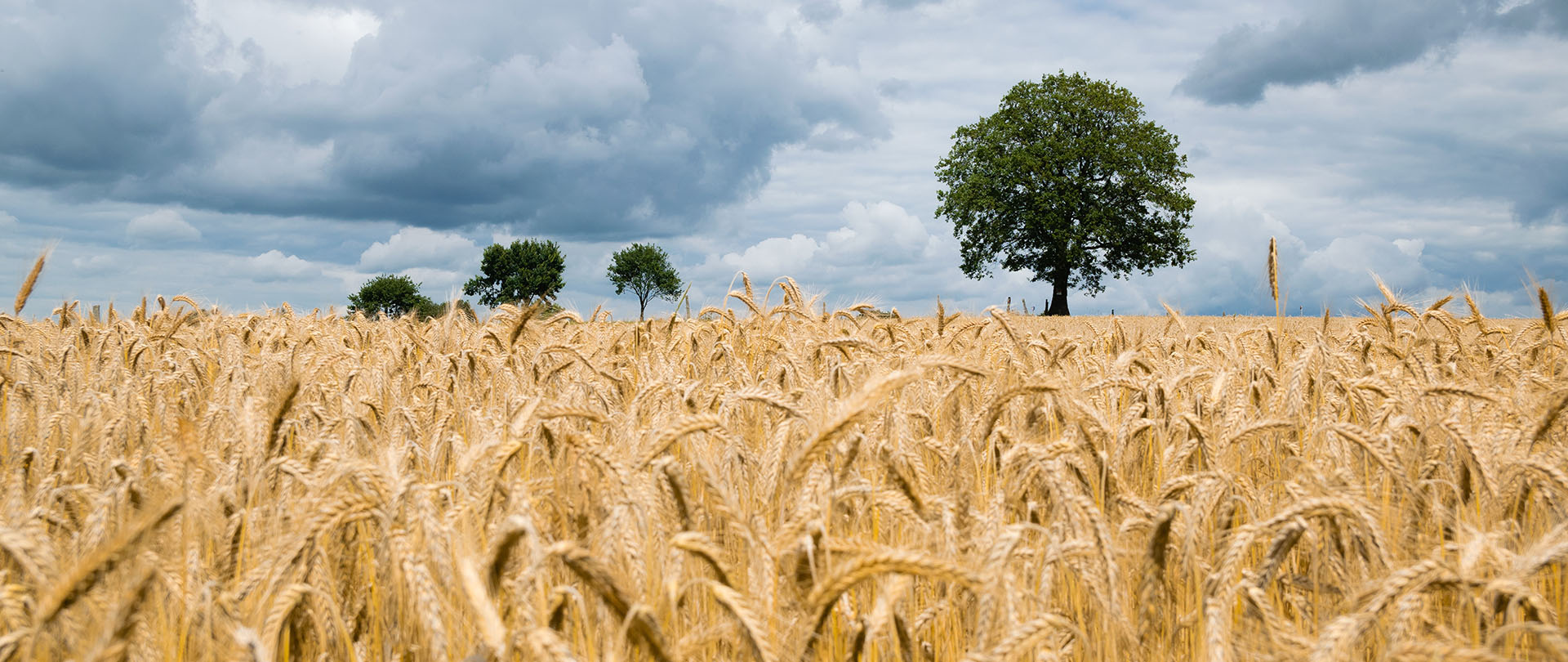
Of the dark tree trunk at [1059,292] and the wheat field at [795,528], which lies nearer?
the wheat field at [795,528]

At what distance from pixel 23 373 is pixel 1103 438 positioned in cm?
577

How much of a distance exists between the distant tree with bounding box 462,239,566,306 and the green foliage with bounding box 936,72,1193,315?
154 feet

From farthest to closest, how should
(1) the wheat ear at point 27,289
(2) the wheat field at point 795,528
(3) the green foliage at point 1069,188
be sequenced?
(3) the green foliage at point 1069,188
(1) the wheat ear at point 27,289
(2) the wheat field at point 795,528

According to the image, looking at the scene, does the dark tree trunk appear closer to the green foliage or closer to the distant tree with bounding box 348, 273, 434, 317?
the green foliage

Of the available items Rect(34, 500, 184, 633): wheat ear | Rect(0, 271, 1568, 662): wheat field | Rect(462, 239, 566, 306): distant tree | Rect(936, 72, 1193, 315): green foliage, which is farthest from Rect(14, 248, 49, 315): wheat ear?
Rect(462, 239, 566, 306): distant tree

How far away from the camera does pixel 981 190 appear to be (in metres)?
41.7

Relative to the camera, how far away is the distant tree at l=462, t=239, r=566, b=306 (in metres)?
77.5

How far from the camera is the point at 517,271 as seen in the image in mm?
78500

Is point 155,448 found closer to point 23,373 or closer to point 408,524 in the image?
point 408,524

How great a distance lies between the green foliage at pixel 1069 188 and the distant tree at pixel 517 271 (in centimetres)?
4708

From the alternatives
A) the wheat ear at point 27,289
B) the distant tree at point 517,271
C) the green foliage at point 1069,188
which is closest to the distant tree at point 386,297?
the distant tree at point 517,271

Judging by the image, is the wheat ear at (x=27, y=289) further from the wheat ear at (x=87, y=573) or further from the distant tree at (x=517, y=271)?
the distant tree at (x=517, y=271)

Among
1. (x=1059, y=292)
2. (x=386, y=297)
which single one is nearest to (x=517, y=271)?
(x=386, y=297)

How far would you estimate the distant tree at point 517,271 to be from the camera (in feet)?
254
